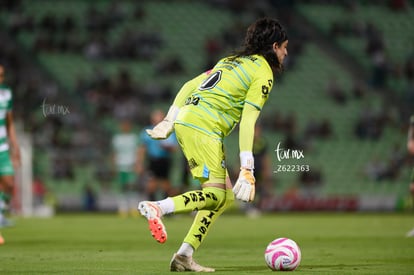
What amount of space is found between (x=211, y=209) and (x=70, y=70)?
22008 millimetres

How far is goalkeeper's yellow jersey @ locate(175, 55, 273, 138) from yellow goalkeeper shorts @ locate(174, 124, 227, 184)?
70mm

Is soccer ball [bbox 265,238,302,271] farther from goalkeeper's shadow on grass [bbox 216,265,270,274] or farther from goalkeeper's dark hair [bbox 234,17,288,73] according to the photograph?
goalkeeper's dark hair [bbox 234,17,288,73]

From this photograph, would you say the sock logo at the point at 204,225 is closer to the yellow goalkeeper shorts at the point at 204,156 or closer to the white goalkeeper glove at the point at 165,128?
the yellow goalkeeper shorts at the point at 204,156

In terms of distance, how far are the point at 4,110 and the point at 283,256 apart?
602cm

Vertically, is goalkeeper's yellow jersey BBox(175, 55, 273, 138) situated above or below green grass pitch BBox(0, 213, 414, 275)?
above

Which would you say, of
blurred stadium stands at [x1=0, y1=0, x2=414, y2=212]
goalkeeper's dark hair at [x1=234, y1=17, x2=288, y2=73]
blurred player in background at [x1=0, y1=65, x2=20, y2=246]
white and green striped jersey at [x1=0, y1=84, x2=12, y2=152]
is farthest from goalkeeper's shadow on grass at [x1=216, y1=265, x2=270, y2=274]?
blurred stadium stands at [x1=0, y1=0, x2=414, y2=212]

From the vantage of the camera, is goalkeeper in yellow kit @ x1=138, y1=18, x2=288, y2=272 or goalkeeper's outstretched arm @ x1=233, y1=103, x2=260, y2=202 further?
goalkeeper in yellow kit @ x1=138, y1=18, x2=288, y2=272

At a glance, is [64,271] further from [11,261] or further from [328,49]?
[328,49]

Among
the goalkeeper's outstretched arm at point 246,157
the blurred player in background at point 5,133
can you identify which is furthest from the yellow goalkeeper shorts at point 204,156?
the blurred player in background at point 5,133

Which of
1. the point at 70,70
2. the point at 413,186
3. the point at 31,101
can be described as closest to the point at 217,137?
the point at 413,186

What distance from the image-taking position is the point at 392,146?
28922mm

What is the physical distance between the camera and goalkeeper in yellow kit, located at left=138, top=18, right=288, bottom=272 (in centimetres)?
794

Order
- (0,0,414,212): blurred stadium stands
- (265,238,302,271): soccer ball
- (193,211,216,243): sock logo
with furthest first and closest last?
(0,0,414,212): blurred stadium stands < (265,238,302,271): soccer ball < (193,211,216,243): sock logo

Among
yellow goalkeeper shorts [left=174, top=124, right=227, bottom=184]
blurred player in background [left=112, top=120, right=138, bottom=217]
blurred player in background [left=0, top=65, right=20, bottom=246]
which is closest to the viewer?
yellow goalkeeper shorts [left=174, top=124, right=227, bottom=184]
